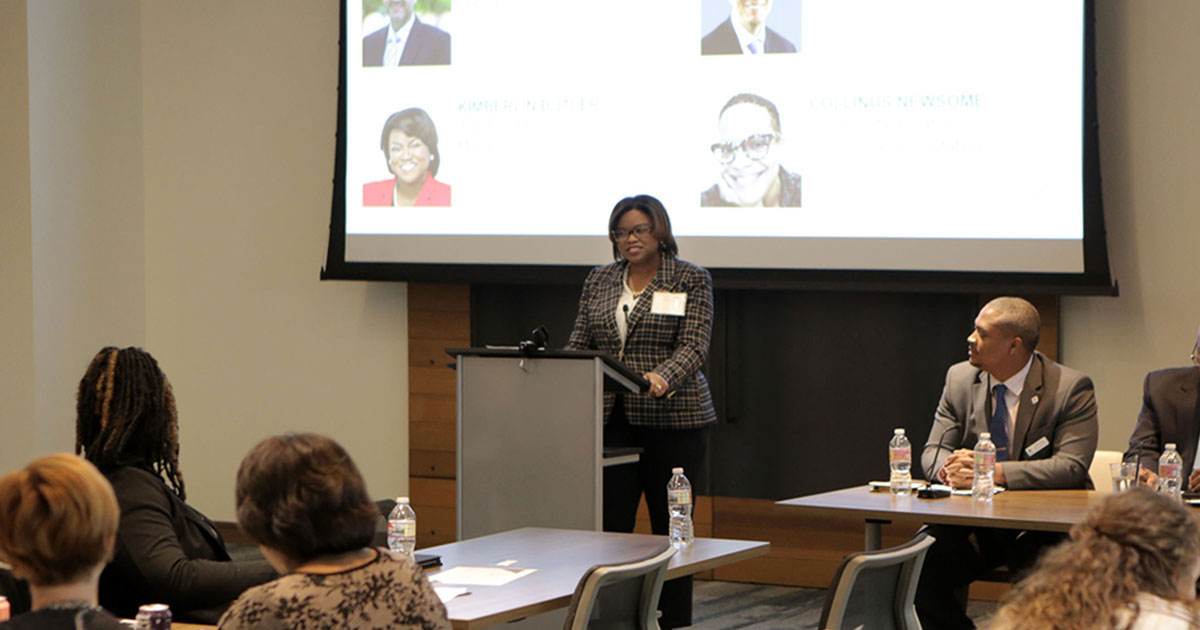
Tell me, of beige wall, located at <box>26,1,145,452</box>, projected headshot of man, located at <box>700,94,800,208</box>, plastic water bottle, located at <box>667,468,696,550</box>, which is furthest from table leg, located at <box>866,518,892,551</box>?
beige wall, located at <box>26,1,145,452</box>

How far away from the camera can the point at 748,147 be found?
248 inches

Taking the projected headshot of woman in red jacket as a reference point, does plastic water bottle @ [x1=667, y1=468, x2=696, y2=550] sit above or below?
below

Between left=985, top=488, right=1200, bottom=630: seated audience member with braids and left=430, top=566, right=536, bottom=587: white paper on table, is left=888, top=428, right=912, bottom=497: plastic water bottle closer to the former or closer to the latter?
left=430, top=566, right=536, bottom=587: white paper on table

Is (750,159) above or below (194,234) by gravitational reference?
above

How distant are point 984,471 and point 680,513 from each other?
95 centimetres

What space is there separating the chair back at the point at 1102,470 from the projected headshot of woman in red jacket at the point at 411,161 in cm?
341

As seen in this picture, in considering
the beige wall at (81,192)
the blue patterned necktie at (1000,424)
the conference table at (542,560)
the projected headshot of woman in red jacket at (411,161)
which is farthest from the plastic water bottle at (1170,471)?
the beige wall at (81,192)

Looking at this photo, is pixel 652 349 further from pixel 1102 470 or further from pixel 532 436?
pixel 1102 470

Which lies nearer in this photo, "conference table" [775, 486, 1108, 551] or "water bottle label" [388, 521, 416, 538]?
"water bottle label" [388, 521, 416, 538]

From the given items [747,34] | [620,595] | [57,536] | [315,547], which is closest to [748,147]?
[747,34]

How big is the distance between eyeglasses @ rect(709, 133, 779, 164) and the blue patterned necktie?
2068mm

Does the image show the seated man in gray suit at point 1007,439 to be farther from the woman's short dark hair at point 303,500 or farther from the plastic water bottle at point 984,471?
the woman's short dark hair at point 303,500

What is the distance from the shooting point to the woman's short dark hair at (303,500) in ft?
7.20

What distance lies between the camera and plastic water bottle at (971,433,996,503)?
413 centimetres
